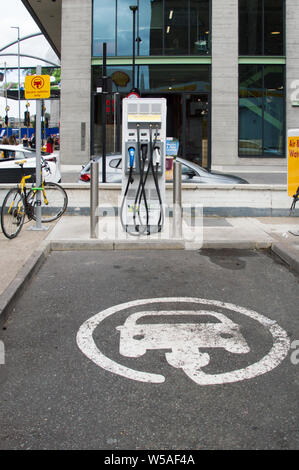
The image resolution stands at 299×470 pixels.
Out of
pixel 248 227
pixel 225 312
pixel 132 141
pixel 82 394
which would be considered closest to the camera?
pixel 82 394

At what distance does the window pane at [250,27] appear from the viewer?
22.0 meters

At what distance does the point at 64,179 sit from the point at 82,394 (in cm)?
1715

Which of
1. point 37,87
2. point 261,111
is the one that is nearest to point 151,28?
point 261,111

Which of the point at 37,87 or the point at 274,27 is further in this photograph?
the point at 274,27

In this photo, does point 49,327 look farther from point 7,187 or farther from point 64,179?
point 64,179

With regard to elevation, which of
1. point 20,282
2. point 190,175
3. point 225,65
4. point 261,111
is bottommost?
point 20,282

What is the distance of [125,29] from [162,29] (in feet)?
5.25

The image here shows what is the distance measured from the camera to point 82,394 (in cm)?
333

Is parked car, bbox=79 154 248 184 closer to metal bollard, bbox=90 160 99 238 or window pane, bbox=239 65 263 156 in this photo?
metal bollard, bbox=90 160 99 238

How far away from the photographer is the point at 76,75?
22.4 meters

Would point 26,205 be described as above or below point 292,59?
below

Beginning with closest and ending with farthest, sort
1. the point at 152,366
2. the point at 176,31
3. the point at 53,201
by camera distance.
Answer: the point at 152,366 → the point at 53,201 → the point at 176,31

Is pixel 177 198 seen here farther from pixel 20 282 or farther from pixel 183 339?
pixel 183 339
